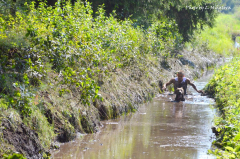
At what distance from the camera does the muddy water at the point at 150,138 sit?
7555 mm

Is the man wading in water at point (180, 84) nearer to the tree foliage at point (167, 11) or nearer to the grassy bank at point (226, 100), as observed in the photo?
the grassy bank at point (226, 100)

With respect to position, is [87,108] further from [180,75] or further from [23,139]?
[180,75]

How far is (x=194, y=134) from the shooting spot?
933cm

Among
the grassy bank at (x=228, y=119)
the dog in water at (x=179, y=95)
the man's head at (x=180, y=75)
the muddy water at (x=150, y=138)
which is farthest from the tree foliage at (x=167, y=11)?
the muddy water at (x=150, y=138)

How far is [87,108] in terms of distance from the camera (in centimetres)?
927

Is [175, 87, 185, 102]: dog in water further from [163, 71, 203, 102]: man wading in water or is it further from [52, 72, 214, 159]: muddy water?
[52, 72, 214, 159]: muddy water

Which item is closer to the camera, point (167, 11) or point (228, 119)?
point (228, 119)

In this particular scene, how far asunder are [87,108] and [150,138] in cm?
169

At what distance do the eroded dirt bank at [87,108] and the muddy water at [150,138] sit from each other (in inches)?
10.9

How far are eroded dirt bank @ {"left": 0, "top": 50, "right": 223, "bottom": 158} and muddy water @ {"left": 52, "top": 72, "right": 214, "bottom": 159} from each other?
0.91ft

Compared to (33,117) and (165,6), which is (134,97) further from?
(165,6)

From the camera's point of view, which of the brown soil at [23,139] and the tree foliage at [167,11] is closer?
the brown soil at [23,139]

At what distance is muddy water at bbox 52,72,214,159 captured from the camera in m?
7.55

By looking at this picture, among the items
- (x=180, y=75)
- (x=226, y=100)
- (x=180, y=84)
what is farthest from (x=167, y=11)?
(x=226, y=100)
